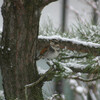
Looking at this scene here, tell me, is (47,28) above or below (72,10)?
below

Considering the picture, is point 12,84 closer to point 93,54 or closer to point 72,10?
point 93,54

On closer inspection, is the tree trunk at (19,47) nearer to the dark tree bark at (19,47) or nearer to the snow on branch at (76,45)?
the dark tree bark at (19,47)

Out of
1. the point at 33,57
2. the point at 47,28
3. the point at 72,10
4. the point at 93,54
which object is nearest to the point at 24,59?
the point at 33,57

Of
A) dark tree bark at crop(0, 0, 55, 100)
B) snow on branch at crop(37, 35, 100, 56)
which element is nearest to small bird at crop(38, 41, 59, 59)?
snow on branch at crop(37, 35, 100, 56)

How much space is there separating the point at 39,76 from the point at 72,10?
3.26 metres

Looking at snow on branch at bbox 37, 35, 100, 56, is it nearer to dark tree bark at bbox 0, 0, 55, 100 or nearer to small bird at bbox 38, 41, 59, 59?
small bird at bbox 38, 41, 59, 59

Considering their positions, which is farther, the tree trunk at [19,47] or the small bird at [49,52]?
the small bird at [49,52]

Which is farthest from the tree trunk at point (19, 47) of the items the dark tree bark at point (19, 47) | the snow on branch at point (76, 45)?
the snow on branch at point (76, 45)

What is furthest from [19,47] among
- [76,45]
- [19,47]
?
[76,45]

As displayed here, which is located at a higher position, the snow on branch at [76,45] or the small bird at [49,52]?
the snow on branch at [76,45]

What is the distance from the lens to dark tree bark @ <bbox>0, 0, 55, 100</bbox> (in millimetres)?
580

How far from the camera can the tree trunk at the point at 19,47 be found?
58 centimetres

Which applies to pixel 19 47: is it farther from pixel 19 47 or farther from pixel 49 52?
pixel 49 52

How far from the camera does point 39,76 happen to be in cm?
65
